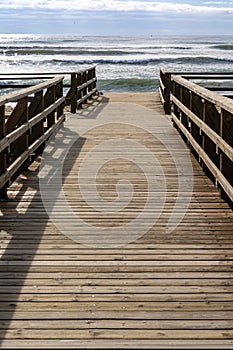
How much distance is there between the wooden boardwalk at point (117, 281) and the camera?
96.2 inches

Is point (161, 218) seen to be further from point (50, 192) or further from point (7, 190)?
point (7, 190)

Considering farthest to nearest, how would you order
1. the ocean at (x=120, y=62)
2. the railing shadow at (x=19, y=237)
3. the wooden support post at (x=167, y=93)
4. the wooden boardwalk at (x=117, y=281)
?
1. the ocean at (x=120, y=62)
2. the wooden support post at (x=167, y=93)
3. the railing shadow at (x=19, y=237)
4. the wooden boardwalk at (x=117, y=281)

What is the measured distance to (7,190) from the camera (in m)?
4.97

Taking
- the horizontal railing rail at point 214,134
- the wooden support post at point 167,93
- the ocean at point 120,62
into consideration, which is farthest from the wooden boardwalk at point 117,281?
the ocean at point 120,62

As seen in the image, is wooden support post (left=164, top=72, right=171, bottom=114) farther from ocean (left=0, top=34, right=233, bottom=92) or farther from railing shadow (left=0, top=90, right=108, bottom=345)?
ocean (left=0, top=34, right=233, bottom=92)

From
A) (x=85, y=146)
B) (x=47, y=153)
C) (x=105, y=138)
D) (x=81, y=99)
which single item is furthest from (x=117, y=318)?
(x=81, y=99)

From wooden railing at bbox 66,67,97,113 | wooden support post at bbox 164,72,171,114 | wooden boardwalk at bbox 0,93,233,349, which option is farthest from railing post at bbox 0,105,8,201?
wooden support post at bbox 164,72,171,114

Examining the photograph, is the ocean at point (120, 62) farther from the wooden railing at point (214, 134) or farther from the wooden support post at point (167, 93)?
the wooden railing at point (214, 134)

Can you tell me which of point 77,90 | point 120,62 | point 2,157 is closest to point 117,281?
point 2,157

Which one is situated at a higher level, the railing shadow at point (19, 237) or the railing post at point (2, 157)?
the railing post at point (2, 157)

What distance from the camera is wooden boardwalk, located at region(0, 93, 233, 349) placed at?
244 cm

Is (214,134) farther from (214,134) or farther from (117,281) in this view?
(117,281)

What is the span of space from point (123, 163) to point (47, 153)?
1.11 m

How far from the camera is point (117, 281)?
9.87 feet
